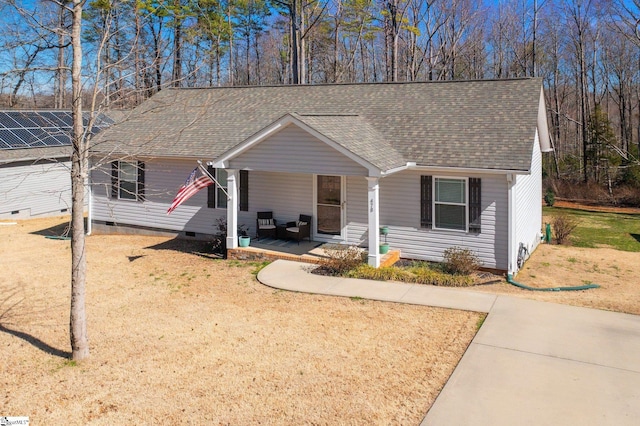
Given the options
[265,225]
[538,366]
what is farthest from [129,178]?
[538,366]

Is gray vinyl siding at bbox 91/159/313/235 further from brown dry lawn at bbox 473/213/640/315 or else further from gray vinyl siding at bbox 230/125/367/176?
brown dry lawn at bbox 473/213/640/315

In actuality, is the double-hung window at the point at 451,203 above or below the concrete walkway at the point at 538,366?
above

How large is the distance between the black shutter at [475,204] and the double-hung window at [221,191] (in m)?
7.12

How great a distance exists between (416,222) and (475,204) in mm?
1700

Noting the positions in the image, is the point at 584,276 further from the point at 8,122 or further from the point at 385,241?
the point at 8,122

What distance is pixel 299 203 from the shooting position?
55.0 ft

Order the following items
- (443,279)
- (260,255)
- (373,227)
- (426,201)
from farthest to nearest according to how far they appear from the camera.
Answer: (260,255), (426,201), (373,227), (443,279)

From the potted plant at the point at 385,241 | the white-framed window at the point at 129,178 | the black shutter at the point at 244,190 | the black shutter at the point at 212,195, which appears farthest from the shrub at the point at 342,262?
the white-framed window at the point at 129,178

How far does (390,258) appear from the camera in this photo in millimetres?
14516

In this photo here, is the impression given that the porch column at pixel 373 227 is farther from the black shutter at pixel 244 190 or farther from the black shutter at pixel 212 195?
the black shutter at pixel 212 195

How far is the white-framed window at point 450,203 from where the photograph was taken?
14297 millimetres

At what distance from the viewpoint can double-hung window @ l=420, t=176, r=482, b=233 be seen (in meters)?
14.1

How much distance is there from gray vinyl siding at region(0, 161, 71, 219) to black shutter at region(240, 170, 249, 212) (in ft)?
30.9

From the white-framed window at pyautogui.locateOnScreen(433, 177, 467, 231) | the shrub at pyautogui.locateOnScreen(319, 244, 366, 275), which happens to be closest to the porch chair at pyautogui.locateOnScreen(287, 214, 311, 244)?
the shrub at pyautogui.locateOnScreen(319, 244, 366, 275)
